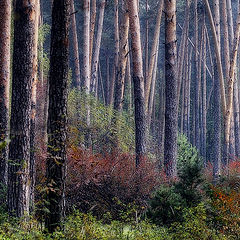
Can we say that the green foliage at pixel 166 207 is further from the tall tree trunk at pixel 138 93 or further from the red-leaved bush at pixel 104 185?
the tall tree trunk at pixel 138 93

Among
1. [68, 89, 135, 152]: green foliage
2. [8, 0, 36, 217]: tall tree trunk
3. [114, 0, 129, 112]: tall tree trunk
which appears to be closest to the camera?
[8, 0, 36, 217]: tall tree trunk

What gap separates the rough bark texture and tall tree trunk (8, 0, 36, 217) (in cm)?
176

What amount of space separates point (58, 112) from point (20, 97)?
194cm

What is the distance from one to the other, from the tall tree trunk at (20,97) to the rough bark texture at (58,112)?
176 cm

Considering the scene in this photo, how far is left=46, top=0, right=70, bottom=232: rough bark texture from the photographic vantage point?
6.60 m

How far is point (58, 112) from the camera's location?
Result: 660 centimetres

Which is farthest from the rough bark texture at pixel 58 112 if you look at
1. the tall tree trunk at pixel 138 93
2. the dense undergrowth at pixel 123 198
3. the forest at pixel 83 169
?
the tall tree trunk at pixel 138 93

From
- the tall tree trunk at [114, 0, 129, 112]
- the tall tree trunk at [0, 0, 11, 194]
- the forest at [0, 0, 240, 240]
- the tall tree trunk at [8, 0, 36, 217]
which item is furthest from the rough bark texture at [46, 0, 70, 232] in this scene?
the tall tree trunk at [114, 0, 129, 112]

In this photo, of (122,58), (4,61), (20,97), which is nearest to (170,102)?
(4,61)

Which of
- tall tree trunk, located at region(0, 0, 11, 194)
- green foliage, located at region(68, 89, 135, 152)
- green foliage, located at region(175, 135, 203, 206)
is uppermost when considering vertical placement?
tall tree trunk, located at region(0, 0, 11, 194)

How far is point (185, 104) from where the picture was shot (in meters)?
31.7

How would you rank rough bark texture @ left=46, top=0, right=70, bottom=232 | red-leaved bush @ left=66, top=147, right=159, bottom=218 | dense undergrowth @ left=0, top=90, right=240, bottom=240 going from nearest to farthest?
rough bark texture @ left=46, top=0, right=70, bottom=232, dense undergrowth @ left=0, top=90, right=240, bottom=240, red-leaved bush @ left=66, top=147, right=159, bottom=218

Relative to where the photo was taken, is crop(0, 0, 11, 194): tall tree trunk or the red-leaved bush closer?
crop(0, 0, 11, 194): tall tree trunk

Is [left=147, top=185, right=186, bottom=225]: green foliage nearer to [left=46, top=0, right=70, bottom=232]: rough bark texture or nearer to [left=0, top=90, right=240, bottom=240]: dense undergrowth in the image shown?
[left=0, top=90, right=240, bottom=240]: dense undergrowth
